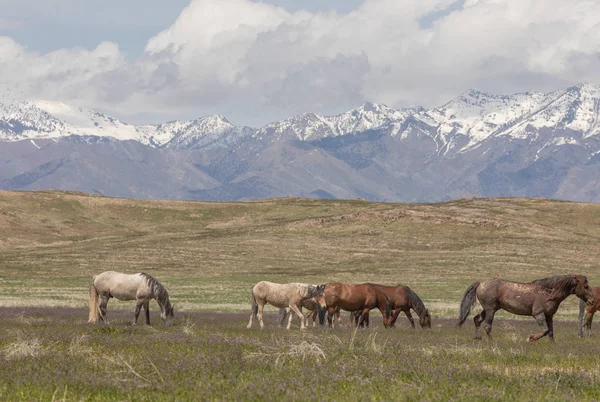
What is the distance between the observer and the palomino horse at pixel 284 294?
113 ft

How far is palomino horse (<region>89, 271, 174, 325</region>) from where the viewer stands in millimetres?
32594

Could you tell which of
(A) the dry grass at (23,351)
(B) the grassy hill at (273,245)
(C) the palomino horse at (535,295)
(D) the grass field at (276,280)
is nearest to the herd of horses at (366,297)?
(C) the palomino horse at (535,295)

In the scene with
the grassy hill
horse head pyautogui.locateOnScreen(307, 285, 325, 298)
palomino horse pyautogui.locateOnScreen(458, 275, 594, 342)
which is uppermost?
palomino horse pyautogui.locateOnScreen(458, 275, 594, 342)

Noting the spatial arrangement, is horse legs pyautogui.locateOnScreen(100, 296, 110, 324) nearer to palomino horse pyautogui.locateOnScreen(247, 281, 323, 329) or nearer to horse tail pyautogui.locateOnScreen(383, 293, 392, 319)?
palomino horse pyautogui.locateOnScreen(247, 281, 323, 329)

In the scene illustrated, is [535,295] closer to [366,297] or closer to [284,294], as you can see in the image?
[366,297]

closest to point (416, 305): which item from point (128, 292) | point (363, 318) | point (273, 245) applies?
point (363, 318)

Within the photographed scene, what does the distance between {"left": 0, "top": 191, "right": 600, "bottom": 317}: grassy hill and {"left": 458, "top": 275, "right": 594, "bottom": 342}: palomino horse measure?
19.8 m

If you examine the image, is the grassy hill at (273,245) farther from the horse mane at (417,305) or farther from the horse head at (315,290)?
the horse head at (315,290)

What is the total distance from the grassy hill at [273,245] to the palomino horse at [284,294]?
48.8 feet

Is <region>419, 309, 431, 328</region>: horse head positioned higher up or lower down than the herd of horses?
lower down

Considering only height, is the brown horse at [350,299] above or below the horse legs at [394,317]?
above

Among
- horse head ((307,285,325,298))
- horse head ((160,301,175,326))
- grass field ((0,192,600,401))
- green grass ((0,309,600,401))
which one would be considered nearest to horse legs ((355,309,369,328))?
grass field ((0,192,600,401))

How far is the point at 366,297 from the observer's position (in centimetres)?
3456

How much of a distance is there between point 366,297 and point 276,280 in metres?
40.7
